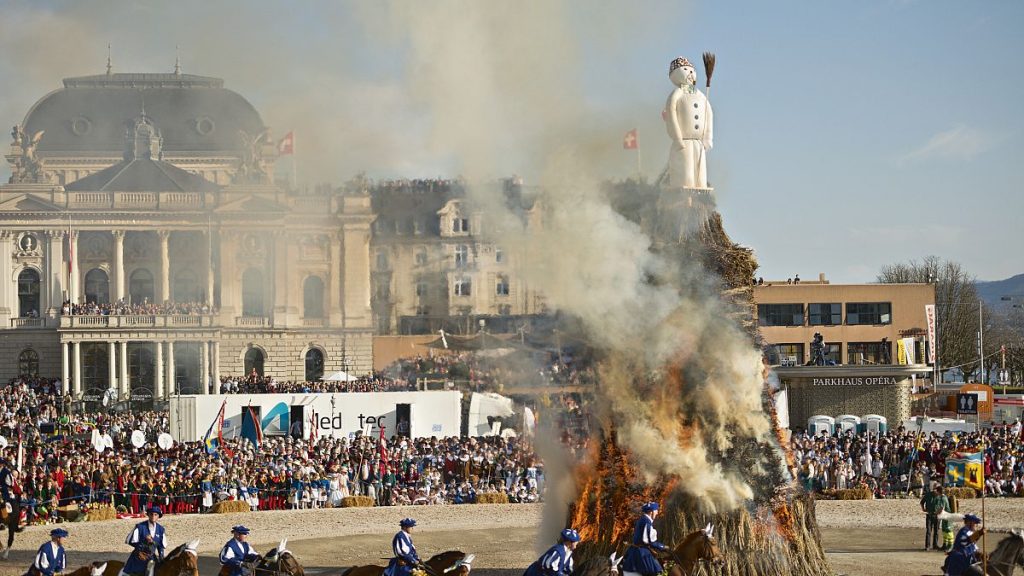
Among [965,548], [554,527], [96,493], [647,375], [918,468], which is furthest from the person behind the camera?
[918,468]

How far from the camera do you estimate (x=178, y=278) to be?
343 ft

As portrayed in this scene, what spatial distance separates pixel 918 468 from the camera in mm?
44781

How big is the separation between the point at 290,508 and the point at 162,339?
55928 millimetres

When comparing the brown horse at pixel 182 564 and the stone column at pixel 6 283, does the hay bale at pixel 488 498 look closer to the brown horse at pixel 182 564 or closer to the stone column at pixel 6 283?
the brown horse at pixel 182 564

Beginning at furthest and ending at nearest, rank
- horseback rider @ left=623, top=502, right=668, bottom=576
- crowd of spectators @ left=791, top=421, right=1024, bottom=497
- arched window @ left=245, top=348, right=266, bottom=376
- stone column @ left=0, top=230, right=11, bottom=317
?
stone column @ left=0, top=230, right=11, bottom=317 → arched window @ left=245, top=348, right=266, bottom=376 → crowd of spectators @ left=791, top=421, right=1024, bottom=497 → horseback rider @ left=623, top=502, right=668, bottom=576

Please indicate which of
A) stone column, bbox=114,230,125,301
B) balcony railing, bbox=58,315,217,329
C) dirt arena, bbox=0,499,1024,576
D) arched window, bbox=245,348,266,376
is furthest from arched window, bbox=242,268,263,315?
dirt arena, bbox=0,499,1024,576

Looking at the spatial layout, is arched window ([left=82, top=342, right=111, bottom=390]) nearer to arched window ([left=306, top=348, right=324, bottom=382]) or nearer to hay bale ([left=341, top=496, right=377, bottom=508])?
arched window ([left=306, top=348, right=324, bottom=382])

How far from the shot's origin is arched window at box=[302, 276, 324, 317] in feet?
339

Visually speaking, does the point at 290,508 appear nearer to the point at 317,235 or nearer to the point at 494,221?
the point at 494,221

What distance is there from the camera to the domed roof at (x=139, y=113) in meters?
117

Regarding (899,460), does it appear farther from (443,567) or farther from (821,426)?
(443,567)

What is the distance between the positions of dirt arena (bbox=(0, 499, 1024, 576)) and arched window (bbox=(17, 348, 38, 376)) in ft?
212

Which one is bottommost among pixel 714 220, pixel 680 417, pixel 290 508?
pixel 290 508

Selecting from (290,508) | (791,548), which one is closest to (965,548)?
(791,548)
